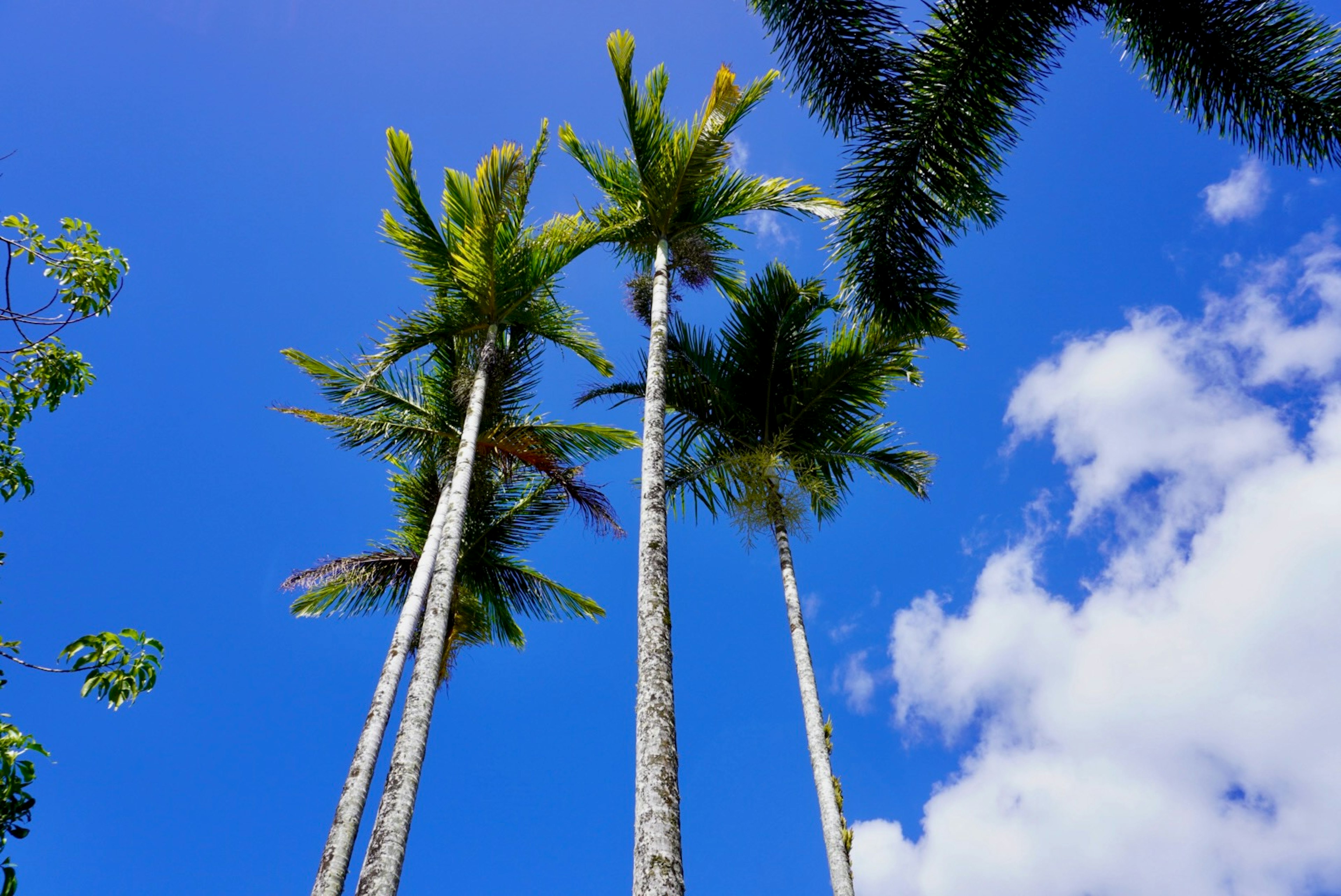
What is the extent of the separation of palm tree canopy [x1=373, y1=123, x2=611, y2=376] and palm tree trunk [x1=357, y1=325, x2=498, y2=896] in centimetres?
89

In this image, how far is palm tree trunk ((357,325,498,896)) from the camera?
6.18 metres

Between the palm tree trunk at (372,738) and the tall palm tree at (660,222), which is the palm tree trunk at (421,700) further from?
the tall palm tree at (660,222)

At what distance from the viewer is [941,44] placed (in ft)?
19.3

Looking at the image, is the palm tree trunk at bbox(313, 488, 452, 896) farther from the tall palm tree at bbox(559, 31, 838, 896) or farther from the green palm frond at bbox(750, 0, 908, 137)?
the green palm frond at bbox(750, 0, 908, 137)

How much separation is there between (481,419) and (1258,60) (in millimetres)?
9340

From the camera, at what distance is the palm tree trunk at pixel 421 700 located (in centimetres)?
618

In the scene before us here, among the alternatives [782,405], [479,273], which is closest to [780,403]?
[782,405]

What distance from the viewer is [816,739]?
785 cm

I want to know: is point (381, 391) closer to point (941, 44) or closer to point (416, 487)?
point (416, 487)

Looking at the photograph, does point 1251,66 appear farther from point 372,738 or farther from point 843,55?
point 372,738

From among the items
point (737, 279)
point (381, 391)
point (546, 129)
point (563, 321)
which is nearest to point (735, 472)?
point (737, 279)

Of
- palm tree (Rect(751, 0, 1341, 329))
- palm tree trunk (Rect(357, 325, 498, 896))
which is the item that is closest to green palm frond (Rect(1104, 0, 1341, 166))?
palm tree (Rect(751, 0, 1341, 329))

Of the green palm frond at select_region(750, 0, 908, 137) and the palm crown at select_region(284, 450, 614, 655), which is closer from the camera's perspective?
the green palm frond at select_region(750, 0, 908, 137)

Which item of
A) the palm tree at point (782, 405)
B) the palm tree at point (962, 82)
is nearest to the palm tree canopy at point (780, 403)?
the palm tree at point (782, 405)
